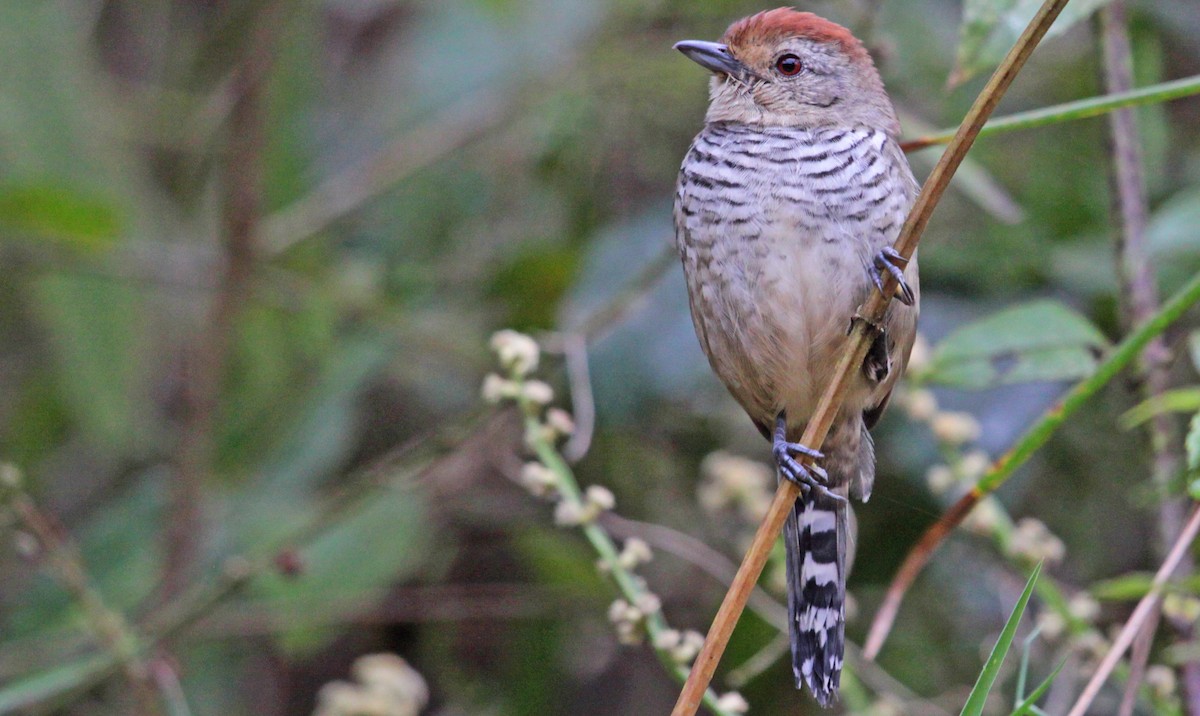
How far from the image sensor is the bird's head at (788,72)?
2621 millimetres

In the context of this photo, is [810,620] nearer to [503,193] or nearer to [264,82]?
[264,82]

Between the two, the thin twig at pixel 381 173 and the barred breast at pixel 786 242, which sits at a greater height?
the barred breast at pixel 786 242

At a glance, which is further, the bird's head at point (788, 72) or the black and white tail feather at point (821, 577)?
the bird's head at point (788, 72)

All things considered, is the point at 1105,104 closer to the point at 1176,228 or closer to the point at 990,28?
the point at 990,28

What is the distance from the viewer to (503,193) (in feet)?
15.0

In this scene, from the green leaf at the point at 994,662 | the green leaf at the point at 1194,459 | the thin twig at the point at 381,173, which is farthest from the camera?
the thin twig at the point at 381,173

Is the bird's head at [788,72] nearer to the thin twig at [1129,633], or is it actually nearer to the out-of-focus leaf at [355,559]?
the thin twig at [1129,633]

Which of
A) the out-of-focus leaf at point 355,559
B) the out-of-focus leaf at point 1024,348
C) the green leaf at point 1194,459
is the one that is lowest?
the out-of-focus leaf at point 355,559

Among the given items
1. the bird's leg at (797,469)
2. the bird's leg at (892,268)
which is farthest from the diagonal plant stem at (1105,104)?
the bird's leg at (797,469)

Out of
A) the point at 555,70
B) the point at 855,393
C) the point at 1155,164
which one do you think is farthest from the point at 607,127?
the point at 855,393

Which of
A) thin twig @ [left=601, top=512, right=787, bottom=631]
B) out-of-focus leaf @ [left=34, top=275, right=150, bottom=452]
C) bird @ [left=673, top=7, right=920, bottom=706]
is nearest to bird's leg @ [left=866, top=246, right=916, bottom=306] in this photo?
bird @ [left=673, top=7, right=920, bottom=706]

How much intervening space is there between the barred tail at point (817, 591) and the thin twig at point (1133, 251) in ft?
2.18

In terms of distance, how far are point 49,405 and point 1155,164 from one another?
10.5 ft

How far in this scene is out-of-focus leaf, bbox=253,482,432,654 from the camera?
136 inches
